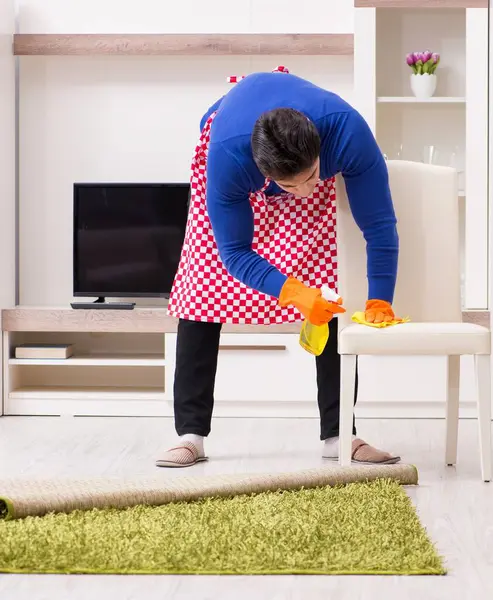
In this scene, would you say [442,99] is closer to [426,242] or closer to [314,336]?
[426,242]

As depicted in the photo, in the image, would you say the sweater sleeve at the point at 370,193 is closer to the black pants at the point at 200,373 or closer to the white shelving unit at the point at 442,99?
the black pants at the point at 200,373

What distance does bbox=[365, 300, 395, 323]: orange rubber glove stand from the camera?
7.75 feet

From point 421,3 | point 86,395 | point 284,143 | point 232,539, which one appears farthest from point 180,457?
point 421,3

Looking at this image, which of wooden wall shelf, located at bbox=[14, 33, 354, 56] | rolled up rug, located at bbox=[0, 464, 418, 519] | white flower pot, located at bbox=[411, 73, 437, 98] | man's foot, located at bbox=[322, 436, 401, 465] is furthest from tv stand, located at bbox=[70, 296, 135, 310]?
rolled up rug, located at bbox=[0, 464, 418, 519]

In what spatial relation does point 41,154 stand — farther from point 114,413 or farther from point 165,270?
point 114,413

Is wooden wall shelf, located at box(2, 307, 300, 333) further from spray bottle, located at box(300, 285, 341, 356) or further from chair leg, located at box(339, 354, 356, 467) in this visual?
chair leg, located at box(339, 354, 356, 467)

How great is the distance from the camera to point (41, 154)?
4.02 m

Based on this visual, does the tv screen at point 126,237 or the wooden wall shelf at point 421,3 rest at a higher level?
the wooden wall shelf at point 421,3

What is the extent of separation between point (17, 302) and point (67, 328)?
0.50 meters

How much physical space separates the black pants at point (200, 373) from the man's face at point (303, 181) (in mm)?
576

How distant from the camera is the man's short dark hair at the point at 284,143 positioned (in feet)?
6.57

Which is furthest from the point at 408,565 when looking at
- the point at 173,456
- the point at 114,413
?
the point at 114,413

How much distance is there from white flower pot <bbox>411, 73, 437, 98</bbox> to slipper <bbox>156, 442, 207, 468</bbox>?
73.9 inches

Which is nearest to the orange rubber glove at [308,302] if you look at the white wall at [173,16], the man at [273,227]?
the man at [273,227]
